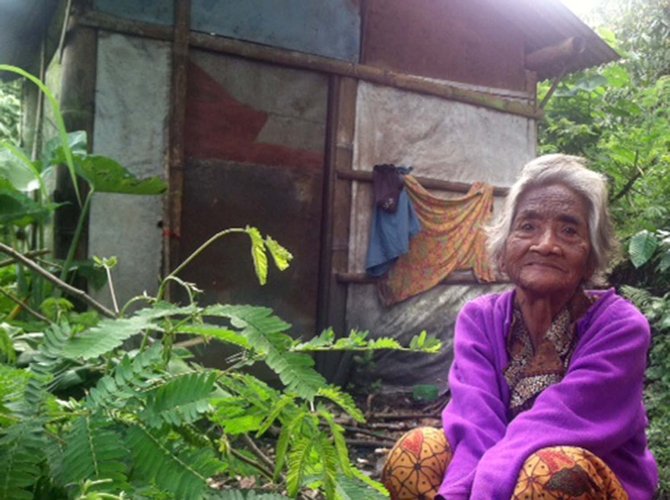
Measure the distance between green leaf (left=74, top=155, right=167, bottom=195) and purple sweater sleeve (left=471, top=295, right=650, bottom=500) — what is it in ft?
9.48

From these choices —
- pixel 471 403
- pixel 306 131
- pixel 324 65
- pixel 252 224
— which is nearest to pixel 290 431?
pixel 471 403

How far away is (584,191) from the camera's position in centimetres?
194

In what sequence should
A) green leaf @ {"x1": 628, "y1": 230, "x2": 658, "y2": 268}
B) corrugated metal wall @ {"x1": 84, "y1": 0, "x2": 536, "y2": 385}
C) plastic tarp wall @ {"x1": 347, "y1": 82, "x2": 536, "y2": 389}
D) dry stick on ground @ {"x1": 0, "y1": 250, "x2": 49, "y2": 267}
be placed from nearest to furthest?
A: dry stick on ground @ {"x1": 0, "y1": 250, "x2": 49, "y2": 267}
corrugated metal wall @ {"x1": 84, "y1": 0, "x2": 536, "y2": 385}
green leaf @ {"x1": 628, "y1": 230, "x2": 658, "y2": 268}
plastic tarp wall @ {"x1": 347, "y1": 82, "x2": 536, "y2": 389}

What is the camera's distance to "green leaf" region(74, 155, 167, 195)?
3770mm

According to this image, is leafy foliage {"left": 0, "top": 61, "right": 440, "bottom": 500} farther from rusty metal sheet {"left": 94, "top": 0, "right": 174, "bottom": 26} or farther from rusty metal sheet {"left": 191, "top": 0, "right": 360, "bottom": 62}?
rusty metal sheet {"left": 191, "top": 0, "right": 360, "bottom": 62}

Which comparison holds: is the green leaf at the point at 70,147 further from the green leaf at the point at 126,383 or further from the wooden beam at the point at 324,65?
the green leaf at the point at 126,383

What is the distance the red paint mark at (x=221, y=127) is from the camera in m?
5.34

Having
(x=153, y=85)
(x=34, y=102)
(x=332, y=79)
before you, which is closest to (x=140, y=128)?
(x=153, y=85)

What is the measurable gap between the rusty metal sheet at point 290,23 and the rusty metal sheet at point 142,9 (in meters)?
0.21

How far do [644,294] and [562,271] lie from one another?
4147 mm

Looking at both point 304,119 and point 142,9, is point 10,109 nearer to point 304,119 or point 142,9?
point 142,9

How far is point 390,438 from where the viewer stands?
4.65 metres

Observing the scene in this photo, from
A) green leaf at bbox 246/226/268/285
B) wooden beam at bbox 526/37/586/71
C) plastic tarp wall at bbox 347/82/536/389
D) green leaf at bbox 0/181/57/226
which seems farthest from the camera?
wooden beam at bbox 526/37/586/71

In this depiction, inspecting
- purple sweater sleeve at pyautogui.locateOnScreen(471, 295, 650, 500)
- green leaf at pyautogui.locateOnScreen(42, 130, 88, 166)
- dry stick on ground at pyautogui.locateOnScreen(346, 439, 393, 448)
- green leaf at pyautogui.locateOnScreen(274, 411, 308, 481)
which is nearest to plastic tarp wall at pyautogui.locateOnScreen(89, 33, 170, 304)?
green leaf at pyautogui.locateOnScreen(42, 130, 88, 166)
